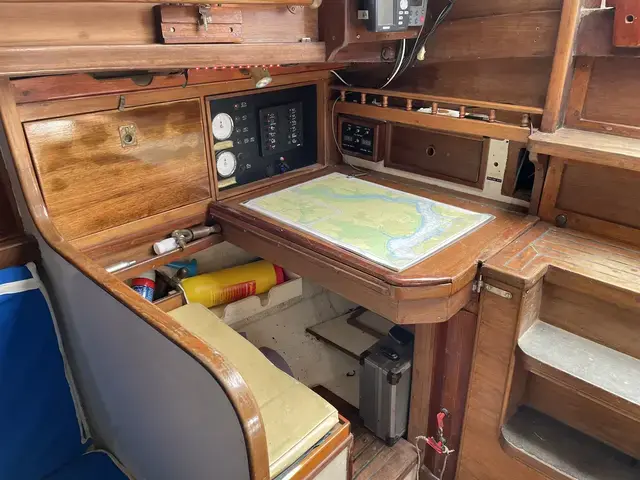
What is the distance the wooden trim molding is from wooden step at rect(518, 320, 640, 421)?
0.73 m

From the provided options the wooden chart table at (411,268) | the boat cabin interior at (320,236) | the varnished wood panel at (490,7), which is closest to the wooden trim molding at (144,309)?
the boat cabin interior at (320,236)

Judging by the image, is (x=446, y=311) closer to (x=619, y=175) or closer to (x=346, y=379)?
(x=619, y=175)

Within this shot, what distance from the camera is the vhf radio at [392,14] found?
1188 mm

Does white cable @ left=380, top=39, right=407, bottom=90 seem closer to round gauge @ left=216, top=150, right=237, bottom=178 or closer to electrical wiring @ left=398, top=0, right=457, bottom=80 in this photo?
electrical wiring @ left=398, top=0, right=457, bottom=80

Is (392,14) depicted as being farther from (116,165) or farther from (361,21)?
(116,165)

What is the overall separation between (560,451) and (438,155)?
0.90 metres

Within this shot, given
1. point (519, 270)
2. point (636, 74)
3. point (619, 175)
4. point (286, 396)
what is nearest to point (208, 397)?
point (286, 396)

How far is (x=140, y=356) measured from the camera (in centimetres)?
85

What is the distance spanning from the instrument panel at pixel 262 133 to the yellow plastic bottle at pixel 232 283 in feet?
0.94

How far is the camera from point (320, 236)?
1249 mm

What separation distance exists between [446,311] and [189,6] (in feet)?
2.79

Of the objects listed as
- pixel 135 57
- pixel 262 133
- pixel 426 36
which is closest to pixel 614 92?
pixel 426 36

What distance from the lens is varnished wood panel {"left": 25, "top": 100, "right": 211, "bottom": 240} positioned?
3.81ft

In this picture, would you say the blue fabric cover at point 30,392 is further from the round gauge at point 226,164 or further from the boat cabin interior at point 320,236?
the round gauge at point 226,164
